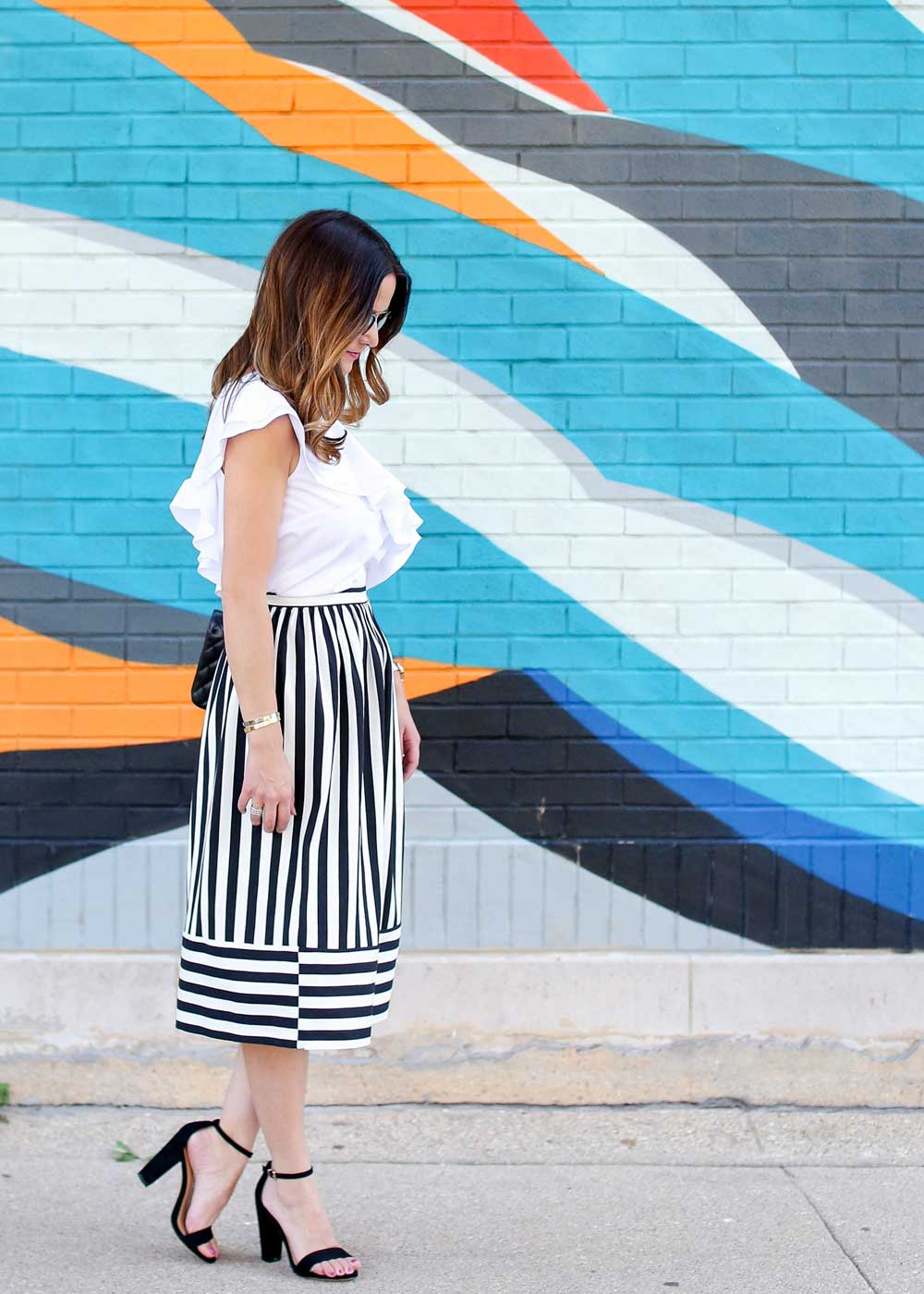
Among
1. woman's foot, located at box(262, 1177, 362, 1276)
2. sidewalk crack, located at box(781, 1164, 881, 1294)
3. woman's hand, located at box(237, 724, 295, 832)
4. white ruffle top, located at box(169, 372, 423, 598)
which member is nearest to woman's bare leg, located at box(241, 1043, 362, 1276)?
woman's foot, located at box(262, 1177, 362, 1276)

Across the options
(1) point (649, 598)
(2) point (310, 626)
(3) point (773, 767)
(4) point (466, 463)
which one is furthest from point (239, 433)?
(3) point (773, 767)

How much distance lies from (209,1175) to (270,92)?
274 centimetres

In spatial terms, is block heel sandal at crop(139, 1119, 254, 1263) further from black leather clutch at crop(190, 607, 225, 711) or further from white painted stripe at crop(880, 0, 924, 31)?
white painted stripe at crop(880, 0, 924, 31)

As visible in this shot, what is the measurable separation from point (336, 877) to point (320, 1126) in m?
1.30

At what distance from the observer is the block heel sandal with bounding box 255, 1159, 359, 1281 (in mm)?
2686

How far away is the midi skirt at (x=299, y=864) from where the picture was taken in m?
2.59

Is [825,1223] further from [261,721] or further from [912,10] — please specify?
[912,10]

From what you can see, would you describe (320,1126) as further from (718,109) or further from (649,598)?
(718,109)

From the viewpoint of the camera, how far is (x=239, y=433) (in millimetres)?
2516

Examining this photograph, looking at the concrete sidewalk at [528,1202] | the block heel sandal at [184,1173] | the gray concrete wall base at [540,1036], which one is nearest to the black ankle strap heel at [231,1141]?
the block heel sandal at [184,1173]

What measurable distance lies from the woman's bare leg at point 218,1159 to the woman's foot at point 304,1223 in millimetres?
100

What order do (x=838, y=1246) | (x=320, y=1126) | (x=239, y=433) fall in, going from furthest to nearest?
(x=320, y=1126), (x=838, y=1246), (x=239, y=433)

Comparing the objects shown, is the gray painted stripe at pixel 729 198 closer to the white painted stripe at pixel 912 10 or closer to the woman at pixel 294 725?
the white painted stripe at pixel 912 10

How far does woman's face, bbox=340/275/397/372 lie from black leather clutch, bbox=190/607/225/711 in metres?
0.56
